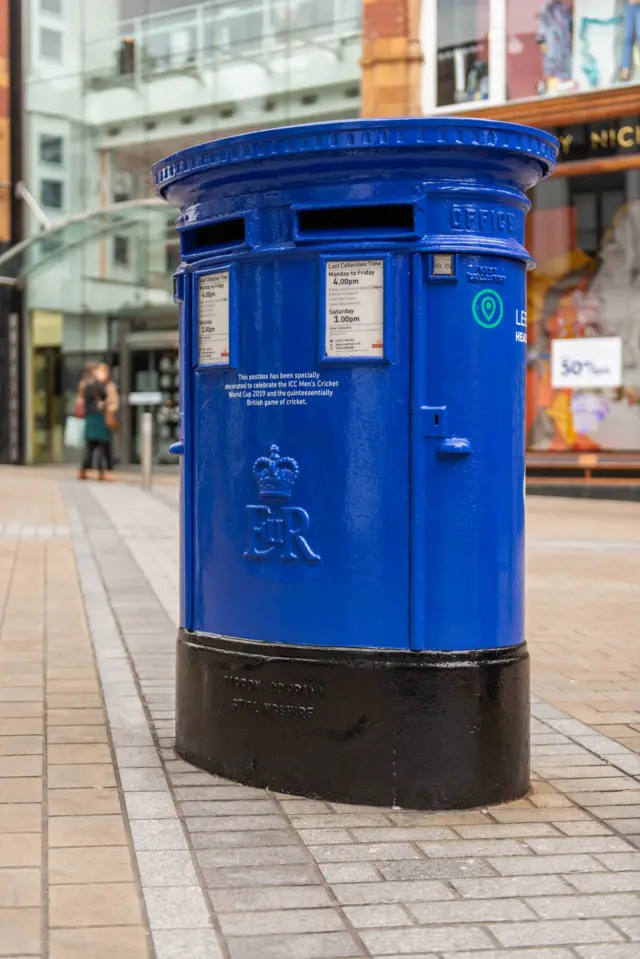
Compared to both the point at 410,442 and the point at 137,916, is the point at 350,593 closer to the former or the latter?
the point at 410,442

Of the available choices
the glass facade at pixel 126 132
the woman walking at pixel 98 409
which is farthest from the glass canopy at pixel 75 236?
the woman walking at pixel 98 409

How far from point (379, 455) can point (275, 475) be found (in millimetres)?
352

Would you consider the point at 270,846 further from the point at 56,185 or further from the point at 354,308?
the point at 56,185

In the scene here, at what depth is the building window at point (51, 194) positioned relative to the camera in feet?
88.9

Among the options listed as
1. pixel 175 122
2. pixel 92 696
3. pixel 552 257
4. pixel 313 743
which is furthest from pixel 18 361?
pixel 313 743

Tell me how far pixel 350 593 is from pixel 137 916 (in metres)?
1.31

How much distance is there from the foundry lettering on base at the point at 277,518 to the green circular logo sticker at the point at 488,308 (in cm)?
75

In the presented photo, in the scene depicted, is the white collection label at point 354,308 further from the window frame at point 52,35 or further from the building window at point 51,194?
the window frame at point 52,35

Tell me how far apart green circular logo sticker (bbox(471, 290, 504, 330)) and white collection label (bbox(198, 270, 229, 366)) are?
0.84 metres

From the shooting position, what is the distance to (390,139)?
160 inches

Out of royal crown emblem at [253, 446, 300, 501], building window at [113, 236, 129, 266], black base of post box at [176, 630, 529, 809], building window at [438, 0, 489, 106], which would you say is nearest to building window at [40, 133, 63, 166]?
building window at [113, 236, 129, 266]

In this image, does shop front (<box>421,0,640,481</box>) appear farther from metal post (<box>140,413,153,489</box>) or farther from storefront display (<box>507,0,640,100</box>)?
metal post (<box>140,413,153,489</box>)

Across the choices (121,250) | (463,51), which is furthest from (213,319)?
(121,250)

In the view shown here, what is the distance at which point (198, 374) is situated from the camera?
183 inches
